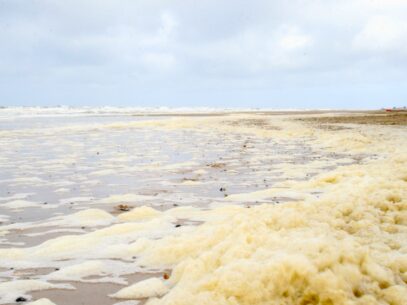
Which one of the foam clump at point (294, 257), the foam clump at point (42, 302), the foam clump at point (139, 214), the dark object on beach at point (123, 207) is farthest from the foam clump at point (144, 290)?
the dark object on beach at point (123, 207)

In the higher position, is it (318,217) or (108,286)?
(318,217)

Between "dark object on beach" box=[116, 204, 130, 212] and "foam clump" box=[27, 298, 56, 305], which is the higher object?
"foam clump" box=[27, 298, 56, 305]

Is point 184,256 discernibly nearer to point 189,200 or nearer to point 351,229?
point 351,229

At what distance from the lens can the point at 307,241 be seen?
12.5ft

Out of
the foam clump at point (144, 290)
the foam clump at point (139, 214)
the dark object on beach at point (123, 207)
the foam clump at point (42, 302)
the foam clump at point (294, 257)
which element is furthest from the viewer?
the dark object on beach at point (123, 207)

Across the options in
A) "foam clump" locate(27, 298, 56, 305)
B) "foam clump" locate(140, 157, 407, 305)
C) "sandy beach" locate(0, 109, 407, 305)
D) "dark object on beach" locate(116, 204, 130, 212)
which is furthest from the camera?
"dark object on beach" locate(116, 204, 130, 212)

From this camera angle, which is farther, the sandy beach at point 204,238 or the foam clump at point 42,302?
the foam clump at point 42,302

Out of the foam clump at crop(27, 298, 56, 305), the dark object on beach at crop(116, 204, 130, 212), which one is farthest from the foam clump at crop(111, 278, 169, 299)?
the dark object on beach at crop(116, 204, 130, 212)

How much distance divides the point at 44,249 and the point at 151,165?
721cm

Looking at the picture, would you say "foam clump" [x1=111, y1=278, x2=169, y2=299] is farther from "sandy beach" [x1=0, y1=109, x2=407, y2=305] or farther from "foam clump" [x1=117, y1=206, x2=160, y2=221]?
"foam clump" [x1=117, y1=206, x2=160, y2=221]

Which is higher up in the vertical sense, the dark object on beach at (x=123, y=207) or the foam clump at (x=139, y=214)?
the foam clump at (x=139, y=214)

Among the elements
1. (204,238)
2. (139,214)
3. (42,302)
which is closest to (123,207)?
(139,214)

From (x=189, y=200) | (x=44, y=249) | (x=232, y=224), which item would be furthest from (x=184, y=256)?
(x=189, y=200)

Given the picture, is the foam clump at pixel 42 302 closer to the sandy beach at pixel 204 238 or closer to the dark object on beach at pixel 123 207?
the sandy beach at pixel 204 238
